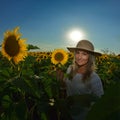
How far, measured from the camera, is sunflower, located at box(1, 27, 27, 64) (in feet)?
11.5

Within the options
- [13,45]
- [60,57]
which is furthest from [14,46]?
[60,57]

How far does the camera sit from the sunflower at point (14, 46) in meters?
3.51

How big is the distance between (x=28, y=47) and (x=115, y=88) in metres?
2.67

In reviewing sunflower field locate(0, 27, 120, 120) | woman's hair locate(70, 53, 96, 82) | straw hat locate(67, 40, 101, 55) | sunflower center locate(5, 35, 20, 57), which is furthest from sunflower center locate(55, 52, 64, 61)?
sunflower center locate(5, 35, 20, 57)

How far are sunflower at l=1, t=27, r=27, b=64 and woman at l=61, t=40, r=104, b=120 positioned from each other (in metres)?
0.85

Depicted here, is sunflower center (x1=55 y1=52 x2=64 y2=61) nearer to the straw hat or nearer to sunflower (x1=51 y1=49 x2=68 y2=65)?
sunflower (x1=51 y1=49 x2=68 y2=65)

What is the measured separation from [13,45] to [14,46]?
0.17ft

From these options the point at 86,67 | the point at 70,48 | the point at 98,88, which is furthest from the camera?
the point at 70,48

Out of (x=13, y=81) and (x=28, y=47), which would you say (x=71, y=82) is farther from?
(x=13, y=81)

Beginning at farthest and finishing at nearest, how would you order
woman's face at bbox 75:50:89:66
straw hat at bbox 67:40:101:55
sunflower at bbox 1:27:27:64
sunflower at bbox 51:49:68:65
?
sunflower at bbox 51:49:68:65 < straw hat at bbox 67:40:101:55 < woman's face at bbox 75:50:89:66 < sunflower at bbox 1:27:27:64

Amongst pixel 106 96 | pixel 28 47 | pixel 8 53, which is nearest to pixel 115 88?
pixel 106 96

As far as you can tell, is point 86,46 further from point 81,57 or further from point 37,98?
point 37,98

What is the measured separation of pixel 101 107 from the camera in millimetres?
609

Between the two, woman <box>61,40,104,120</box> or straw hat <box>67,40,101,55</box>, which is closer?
woman <box>61,40,104,120</box>
